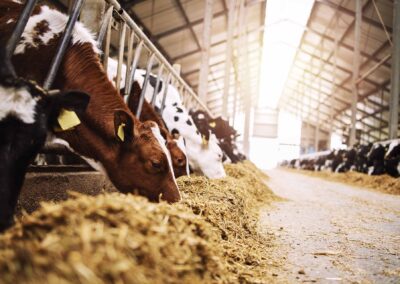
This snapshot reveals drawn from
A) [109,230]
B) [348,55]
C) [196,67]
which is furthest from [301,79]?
[109,230]

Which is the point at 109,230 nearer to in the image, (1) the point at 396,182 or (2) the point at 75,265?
(2) the point at 75,265

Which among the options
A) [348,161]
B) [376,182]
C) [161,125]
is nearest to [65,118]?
[161,125]

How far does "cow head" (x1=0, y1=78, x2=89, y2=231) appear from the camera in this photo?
4.91 feet

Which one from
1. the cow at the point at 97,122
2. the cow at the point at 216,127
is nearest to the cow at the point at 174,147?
the cow at the point at 97,122

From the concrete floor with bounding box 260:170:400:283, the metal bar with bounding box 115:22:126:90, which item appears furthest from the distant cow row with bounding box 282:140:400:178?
the metal bar with bounding box 115:22:126:90

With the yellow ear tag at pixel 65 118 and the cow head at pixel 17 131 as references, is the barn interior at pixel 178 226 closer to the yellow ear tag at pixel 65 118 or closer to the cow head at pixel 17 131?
the cow head at pixel 17 131

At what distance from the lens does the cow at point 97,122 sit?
2.64 m

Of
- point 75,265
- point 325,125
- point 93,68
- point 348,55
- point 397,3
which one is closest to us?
point 75,265

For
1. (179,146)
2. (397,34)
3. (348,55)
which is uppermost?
(348,55)

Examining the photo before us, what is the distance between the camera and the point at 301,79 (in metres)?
30.6

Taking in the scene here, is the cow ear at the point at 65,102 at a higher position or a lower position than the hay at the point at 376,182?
higher

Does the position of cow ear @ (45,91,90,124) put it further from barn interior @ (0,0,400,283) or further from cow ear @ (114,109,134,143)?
cow ear @ (114,109,134,143)

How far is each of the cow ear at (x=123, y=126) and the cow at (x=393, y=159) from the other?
8.51 metres

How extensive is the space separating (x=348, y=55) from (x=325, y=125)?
20292 mm
